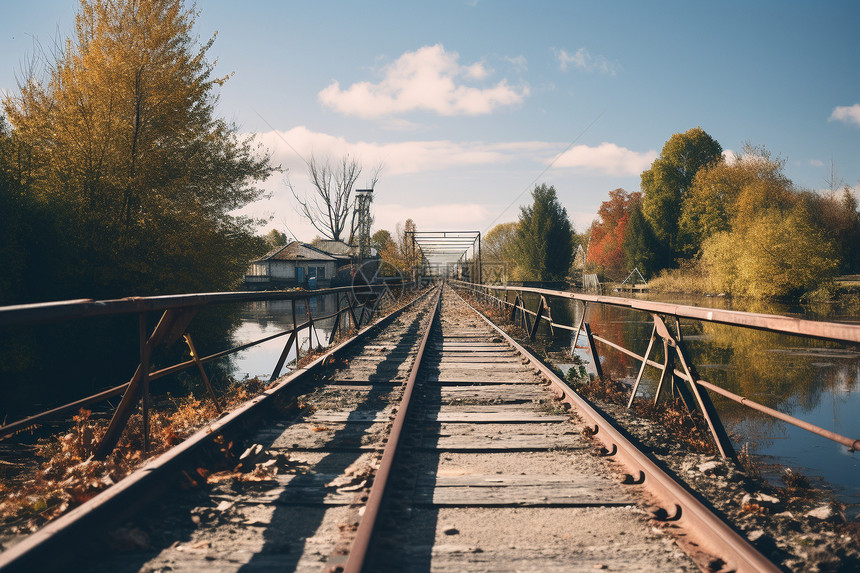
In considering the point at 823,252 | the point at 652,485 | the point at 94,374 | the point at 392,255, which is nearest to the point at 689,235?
the point at 823,252

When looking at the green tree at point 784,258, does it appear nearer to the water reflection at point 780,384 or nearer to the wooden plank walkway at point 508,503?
the water reflection at point 780,384

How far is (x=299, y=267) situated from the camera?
5988 centimetres

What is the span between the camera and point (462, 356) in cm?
892

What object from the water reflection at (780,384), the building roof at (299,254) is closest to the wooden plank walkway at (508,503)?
the water reflection at (780,384)

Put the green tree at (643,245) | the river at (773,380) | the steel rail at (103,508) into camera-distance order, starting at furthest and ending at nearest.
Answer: the green tree at (643,245) < the river at (773,380) < the steel rail at (103,508)

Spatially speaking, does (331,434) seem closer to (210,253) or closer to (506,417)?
(506,417)

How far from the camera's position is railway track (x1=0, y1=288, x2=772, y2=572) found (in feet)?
7.55

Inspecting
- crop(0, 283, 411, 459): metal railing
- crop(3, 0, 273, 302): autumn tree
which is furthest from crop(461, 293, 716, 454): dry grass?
crop(3, 0, 273, 302): autumn tree

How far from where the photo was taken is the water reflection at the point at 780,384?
240 inches

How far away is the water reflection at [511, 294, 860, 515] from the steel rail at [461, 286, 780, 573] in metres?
1.71

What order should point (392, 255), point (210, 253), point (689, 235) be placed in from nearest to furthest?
1. point (210, 253)
2. point (689, 235)
3. point (392, 255)

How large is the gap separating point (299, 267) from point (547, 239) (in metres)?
28.2

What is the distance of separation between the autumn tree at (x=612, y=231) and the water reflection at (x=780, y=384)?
46.8 meters

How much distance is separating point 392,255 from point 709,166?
38455 millimetres
